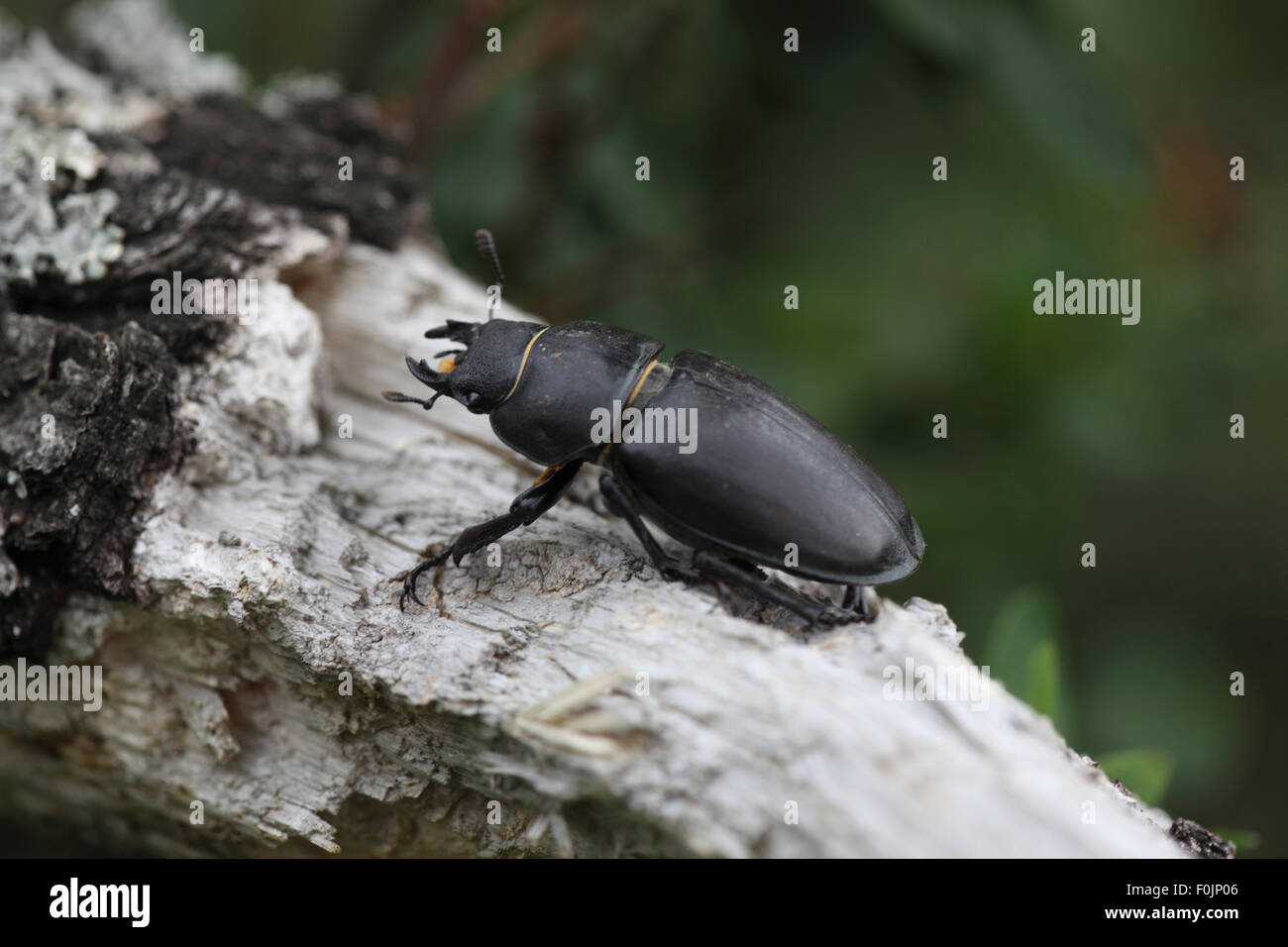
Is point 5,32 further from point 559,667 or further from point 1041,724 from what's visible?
point 1041,724

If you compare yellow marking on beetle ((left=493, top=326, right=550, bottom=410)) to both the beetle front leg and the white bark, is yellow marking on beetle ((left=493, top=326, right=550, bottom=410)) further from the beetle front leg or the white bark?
the white bark

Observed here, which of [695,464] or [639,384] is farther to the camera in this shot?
[639,384]

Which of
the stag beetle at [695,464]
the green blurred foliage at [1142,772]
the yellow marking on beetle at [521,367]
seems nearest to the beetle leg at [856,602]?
the stag beetle at [695,464]

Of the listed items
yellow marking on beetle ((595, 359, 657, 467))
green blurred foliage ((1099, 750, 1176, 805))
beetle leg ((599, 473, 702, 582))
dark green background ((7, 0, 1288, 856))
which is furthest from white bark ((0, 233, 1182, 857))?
dark green background ((7, 0, 1288, 856))

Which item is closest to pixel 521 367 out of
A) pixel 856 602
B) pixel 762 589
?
pixel 762 589

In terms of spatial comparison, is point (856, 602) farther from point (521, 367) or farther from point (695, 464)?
point (521, 367)
